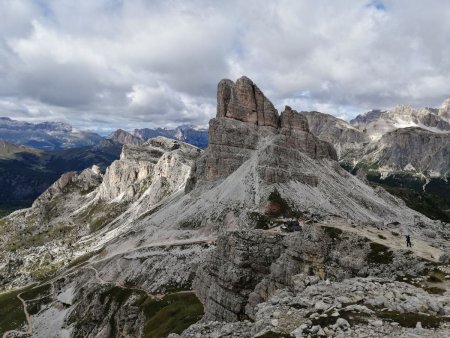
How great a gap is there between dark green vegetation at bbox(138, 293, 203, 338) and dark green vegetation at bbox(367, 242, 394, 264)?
4288cm

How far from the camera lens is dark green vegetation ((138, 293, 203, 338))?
90.8 m

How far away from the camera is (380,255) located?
198ft

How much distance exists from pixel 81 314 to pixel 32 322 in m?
33.6

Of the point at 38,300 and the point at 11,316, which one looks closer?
the point at 11,316

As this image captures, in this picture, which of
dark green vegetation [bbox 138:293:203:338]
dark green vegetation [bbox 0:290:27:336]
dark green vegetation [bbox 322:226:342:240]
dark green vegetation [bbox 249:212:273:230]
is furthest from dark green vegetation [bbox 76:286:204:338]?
dark green vegetation [bbox 249:212:273:230]

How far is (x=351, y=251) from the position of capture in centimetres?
6322

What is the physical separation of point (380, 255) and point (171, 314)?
59942mm

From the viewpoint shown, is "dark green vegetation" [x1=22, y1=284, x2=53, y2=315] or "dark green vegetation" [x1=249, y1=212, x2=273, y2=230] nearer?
"dark green vegetation" [x1=249, y1=212, x2=273, y2=230]

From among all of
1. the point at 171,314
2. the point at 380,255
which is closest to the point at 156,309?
the point at 171,314

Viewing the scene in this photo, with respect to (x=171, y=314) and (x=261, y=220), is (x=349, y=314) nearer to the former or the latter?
(x=171, y=314)

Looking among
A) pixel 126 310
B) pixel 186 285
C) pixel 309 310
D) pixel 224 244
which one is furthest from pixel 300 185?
pixel 309 310

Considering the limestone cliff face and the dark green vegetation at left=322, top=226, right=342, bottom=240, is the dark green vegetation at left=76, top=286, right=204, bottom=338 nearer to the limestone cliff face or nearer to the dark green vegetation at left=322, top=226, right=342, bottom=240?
the limestone cliff face

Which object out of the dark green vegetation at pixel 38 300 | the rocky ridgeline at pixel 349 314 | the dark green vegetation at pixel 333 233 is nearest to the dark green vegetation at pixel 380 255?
the dark green vegetation at pixel 333 233

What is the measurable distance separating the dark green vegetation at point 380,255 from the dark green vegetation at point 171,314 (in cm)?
4288
